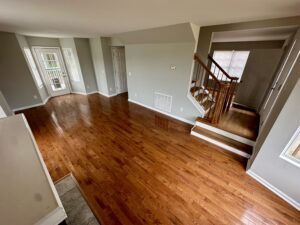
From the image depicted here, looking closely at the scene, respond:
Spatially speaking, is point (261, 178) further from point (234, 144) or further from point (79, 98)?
point (79, 98)

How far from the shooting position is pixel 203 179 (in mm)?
2055

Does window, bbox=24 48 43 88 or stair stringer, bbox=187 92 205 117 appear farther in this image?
window, bbox=24 48 43 88

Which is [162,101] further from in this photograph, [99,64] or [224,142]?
[99,64]

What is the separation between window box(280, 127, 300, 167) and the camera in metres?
1.63

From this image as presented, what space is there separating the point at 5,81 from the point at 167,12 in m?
5.32

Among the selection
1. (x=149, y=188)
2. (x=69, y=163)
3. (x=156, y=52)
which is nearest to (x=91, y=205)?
(x=149, y=188)

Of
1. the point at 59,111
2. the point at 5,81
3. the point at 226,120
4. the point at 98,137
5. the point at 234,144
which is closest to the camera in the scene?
the point at 234,144

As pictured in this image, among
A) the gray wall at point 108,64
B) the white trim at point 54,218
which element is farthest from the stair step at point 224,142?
the gray wall at point 108,64

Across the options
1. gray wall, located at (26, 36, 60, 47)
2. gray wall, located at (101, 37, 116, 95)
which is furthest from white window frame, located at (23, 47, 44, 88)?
gray wall, located at (101, 37, 116, 95)

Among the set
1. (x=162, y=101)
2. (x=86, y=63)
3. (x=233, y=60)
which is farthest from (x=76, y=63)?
(x=233, y=60)

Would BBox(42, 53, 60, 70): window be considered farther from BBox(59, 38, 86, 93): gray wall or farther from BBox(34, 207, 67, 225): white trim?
BBox(34, 207, 67, 225): white trim

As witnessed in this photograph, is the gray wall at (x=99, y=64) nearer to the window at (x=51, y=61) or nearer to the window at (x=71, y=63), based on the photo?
the window at (x=71, y=63)

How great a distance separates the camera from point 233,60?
5.98m

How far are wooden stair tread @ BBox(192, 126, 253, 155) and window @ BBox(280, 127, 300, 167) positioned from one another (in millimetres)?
774
